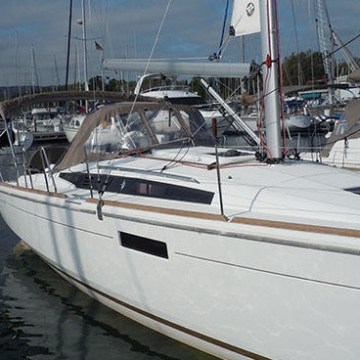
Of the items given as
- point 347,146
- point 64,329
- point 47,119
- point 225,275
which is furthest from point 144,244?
point 47,119

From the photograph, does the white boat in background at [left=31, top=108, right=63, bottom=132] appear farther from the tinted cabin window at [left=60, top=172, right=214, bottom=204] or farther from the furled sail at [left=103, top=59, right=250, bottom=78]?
the tinted cabin window at [left=60, top=172, right=214, bottom=204]

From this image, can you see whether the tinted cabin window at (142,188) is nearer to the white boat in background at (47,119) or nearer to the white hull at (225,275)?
the white hull at (225,275)

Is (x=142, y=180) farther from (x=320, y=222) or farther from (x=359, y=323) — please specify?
(x=359, y=323)

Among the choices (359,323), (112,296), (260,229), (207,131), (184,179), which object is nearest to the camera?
(359,323)

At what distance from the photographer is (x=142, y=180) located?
5.55 meters

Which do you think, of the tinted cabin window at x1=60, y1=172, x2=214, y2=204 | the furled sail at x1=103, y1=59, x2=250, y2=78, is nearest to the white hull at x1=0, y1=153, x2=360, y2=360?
the tinted cabin window at x1=60, y1=172, x2=214, y2=204

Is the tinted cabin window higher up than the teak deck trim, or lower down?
higher up

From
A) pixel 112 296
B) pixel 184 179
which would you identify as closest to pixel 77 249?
pixel 112 296

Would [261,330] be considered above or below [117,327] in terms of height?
above

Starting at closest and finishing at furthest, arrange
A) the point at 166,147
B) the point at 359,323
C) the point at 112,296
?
the point at 359,323 → the point at 112,296 → the point at 166,147

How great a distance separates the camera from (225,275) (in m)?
4.28

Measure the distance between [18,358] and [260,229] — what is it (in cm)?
282

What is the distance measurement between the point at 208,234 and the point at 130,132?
2716mm

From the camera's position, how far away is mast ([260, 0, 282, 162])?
17.6 ft
